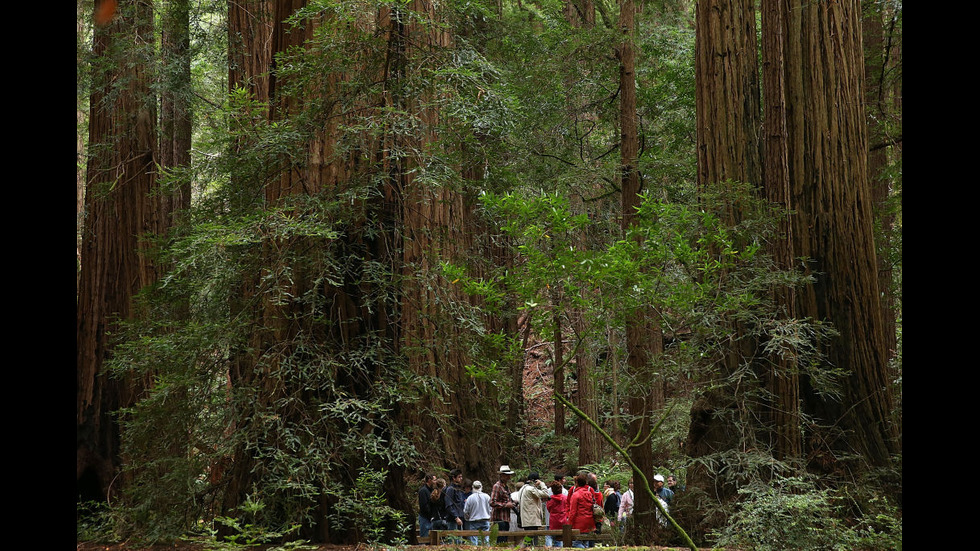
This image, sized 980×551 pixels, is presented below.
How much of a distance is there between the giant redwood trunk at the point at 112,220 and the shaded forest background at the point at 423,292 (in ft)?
0.15

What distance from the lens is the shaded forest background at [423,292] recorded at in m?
6.92

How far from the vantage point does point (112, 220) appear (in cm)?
1232

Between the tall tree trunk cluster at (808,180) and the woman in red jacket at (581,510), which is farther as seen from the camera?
the woman in red jacket at (581,510)

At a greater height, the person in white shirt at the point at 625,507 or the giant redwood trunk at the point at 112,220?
the giant redwood trunk at the point at 112,220

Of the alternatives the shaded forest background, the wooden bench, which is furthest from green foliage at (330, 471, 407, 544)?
the wooden bench

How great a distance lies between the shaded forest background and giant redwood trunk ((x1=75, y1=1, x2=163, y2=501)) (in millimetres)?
46

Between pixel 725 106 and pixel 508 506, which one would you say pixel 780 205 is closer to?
pixel 725 106

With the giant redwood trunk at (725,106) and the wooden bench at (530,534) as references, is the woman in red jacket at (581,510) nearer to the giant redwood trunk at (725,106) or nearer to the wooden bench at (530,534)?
the wooden bench at (530,534)

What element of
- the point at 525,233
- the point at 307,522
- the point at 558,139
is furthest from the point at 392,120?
the point at 558,139

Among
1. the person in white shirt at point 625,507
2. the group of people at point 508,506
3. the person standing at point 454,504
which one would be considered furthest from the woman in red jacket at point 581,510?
the person in white shirt at point 625,507

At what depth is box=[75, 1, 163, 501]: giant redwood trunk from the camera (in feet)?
37.6

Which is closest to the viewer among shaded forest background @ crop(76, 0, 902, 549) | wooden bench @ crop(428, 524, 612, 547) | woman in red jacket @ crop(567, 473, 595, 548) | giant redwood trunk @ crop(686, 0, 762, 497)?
shaded forest background @ crop(76, 0, 902, 549)

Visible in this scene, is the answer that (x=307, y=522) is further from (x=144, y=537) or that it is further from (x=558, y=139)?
(x=558, y=139)

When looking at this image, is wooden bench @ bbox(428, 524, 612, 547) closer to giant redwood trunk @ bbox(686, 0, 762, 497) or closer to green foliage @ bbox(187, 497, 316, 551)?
giant redwood trunk @ bbox(686, 0, 762, 497)
